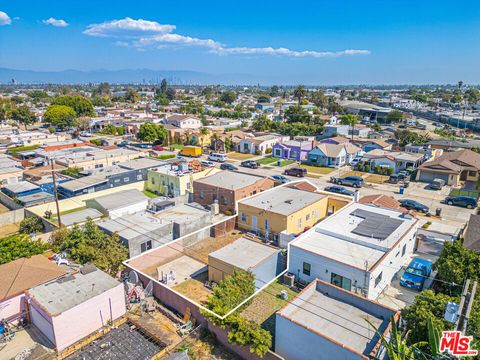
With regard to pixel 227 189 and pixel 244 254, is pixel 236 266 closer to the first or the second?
pixel 244 254

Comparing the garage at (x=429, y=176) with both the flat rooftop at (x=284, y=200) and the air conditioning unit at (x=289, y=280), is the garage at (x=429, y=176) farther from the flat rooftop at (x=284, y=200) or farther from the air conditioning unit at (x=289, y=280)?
the air conditioning unit at (x=289, y=280)

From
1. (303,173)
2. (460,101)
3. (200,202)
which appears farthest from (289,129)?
(460,101)

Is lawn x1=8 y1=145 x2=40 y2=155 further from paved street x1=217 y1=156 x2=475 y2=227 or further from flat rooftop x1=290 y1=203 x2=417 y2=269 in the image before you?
flat rooftop x1=290 y1=203 x2=417 y2=269

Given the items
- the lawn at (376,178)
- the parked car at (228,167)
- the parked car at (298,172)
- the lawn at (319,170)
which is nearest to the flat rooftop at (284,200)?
the parked car at (298,172)

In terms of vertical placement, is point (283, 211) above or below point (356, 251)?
above

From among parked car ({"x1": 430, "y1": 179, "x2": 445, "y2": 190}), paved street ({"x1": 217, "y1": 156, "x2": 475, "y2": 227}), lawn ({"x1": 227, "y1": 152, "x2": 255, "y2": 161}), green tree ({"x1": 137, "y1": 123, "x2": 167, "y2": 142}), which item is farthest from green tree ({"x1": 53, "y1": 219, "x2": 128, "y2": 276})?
green tree ({"x1": 137, "y1": 123, "x2": 167, "y2": 142})

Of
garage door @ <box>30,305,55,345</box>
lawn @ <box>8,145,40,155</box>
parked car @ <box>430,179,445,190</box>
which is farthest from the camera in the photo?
lawn @ <box>8,145,40,155</box>

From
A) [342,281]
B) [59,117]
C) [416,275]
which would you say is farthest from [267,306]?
[59,117]
